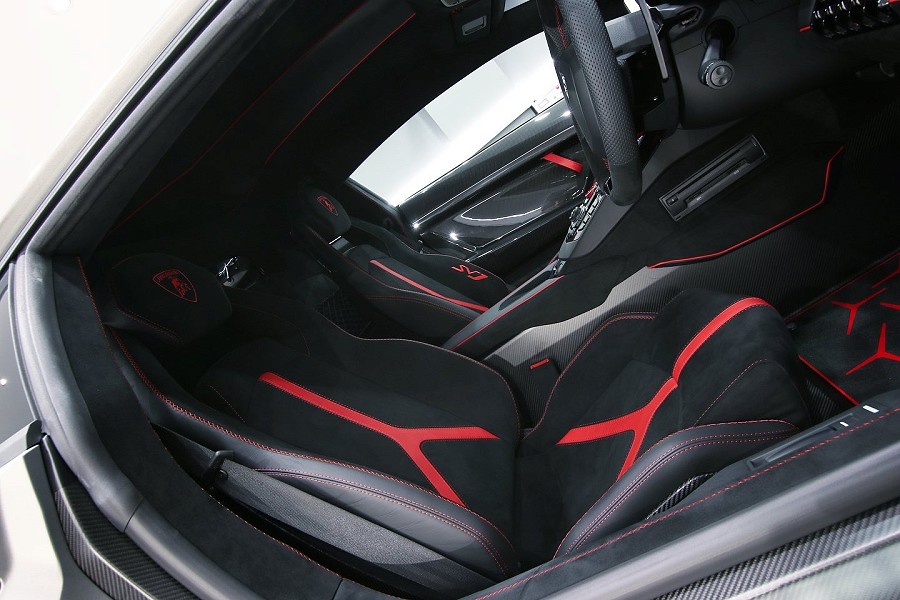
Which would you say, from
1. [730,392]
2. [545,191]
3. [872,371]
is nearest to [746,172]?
[872,371]

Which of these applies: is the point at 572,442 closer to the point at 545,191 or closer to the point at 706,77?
the point at 706,77

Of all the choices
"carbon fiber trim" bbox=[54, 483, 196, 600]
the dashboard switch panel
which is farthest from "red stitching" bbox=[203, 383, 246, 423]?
the dashboard switch panel

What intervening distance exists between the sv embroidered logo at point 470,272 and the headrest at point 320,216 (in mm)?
376

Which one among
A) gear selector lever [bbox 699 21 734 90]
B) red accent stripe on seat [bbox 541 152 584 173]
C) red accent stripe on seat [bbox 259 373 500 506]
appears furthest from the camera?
red accent stripe on seat [bbox 541 152 584 173]

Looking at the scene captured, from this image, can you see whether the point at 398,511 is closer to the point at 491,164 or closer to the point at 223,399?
the point at 223,399

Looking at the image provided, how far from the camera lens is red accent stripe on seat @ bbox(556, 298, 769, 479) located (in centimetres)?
93

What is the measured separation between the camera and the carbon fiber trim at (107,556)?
69 centimetres

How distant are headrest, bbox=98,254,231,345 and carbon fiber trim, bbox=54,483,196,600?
36 centimetres

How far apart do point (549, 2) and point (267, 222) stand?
3.88 ft

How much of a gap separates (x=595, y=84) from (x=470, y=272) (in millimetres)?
1056

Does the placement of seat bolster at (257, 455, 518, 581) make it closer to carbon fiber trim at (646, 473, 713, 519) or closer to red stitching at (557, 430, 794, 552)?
red stitching at (557, 430, 794, 552)

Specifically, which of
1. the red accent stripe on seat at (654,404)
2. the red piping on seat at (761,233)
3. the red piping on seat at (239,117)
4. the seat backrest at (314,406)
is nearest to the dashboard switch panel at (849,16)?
the red piping on seat at (761,233)

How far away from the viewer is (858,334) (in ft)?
3.45

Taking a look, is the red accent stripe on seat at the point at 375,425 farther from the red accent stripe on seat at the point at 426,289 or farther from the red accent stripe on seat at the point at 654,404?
the red accent stripe on seat at the point at 426,289
